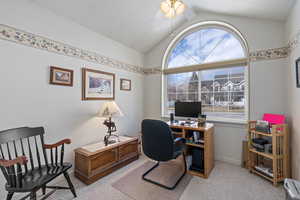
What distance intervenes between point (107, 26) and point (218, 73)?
8.18 ft

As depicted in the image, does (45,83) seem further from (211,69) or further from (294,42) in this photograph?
(294,42)

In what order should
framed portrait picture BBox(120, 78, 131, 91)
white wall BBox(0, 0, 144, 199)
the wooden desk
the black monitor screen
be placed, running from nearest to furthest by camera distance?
white wall BBox(0, 0, 144, 199) < the wooden desk < the black monitor screen < framed portrait picture BBox(120, 78, 131, 91)

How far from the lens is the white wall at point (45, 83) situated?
65.2 inches

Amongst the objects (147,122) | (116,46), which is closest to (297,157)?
(147,122)

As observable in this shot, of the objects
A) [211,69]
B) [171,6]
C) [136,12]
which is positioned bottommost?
[211,69]

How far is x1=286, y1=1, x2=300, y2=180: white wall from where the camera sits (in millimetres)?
1754

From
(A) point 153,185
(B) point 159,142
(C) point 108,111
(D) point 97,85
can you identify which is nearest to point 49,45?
(D) point 97,85

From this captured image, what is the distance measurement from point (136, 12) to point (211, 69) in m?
1.95

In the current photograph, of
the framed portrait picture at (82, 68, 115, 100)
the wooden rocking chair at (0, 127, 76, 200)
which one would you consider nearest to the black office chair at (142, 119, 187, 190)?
the wooden rocking chair at (0, 127, 76, 200)

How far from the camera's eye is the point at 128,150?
2656mm

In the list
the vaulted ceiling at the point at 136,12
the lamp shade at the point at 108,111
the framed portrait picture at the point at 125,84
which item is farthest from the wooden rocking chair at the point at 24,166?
the vaulted ceiling at the point at 136,12

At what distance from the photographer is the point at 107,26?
2.57 meters

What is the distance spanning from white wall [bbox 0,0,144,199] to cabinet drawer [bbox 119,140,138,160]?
546 mm

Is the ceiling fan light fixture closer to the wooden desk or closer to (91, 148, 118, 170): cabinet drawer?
the wooden desk
